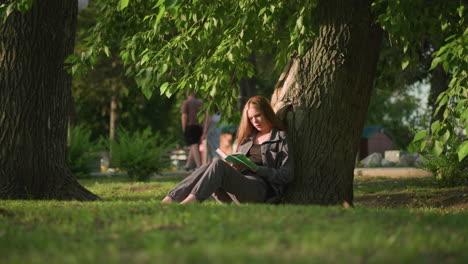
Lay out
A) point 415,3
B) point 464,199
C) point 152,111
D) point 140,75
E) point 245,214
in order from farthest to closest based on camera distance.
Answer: point 152,111 < point 464,199 < point 140,75 < point 415,3 < point 245,214

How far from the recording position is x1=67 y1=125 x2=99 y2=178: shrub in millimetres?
15609

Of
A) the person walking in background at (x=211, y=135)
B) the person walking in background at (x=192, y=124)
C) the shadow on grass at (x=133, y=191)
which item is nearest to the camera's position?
the shadow on grass at (x=133, y=191)

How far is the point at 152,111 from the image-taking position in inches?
1713

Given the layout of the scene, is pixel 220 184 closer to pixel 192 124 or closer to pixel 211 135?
pixel 192 124

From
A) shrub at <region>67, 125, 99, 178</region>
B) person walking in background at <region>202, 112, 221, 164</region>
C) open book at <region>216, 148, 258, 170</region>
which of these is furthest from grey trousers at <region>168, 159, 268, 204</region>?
person walking in background at <region>202, 112, 221, 164</region>

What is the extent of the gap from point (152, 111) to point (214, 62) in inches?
1438

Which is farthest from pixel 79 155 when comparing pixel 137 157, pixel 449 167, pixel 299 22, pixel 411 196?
pixel 299 22

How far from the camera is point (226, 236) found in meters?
4.01

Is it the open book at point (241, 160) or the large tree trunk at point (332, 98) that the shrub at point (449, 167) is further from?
the open book at point (241, 160)

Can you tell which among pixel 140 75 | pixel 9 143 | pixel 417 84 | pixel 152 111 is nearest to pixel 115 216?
pixel 140 75

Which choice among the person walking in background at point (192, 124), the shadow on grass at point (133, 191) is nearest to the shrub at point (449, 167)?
the shadow on grass at point (133, 191)

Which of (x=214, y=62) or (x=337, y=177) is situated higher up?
(x=214, y=62)

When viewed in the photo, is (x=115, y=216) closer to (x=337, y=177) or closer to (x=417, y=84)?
(x=337, y=177)

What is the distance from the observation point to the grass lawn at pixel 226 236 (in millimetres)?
3424
